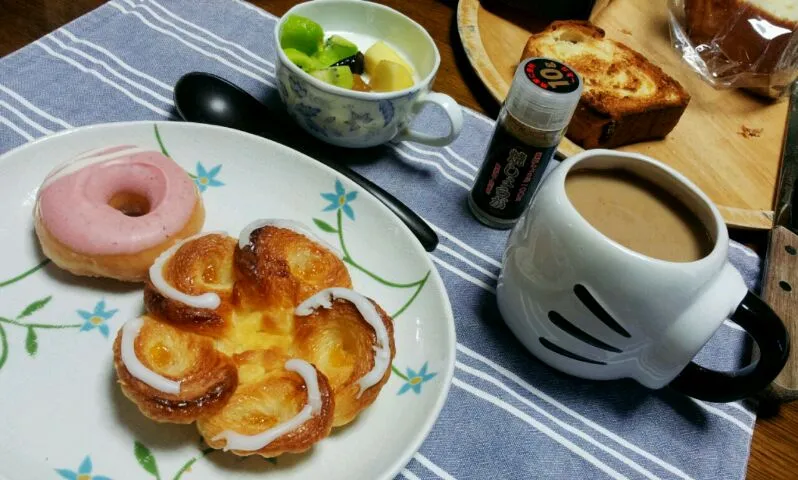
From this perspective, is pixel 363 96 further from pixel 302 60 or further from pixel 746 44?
pixel 746 44

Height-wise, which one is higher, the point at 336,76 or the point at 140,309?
the point at 336,76

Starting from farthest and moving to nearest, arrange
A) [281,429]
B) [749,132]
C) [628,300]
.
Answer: [749,132] → [628,300] → [281,429]

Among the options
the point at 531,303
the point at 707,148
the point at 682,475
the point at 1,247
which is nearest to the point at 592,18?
the point at 707,148

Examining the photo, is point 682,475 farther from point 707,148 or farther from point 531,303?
point 707,148

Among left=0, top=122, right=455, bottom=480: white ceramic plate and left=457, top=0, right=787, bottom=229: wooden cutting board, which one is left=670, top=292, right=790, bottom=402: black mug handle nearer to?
left=0, top=122, right=455, bottom=480: white ceramic plate

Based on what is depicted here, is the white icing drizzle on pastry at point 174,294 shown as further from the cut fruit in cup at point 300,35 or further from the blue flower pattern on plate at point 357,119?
the cut fruit in cup at point 300,35

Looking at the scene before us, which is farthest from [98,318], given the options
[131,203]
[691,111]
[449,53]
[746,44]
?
[746,44]
